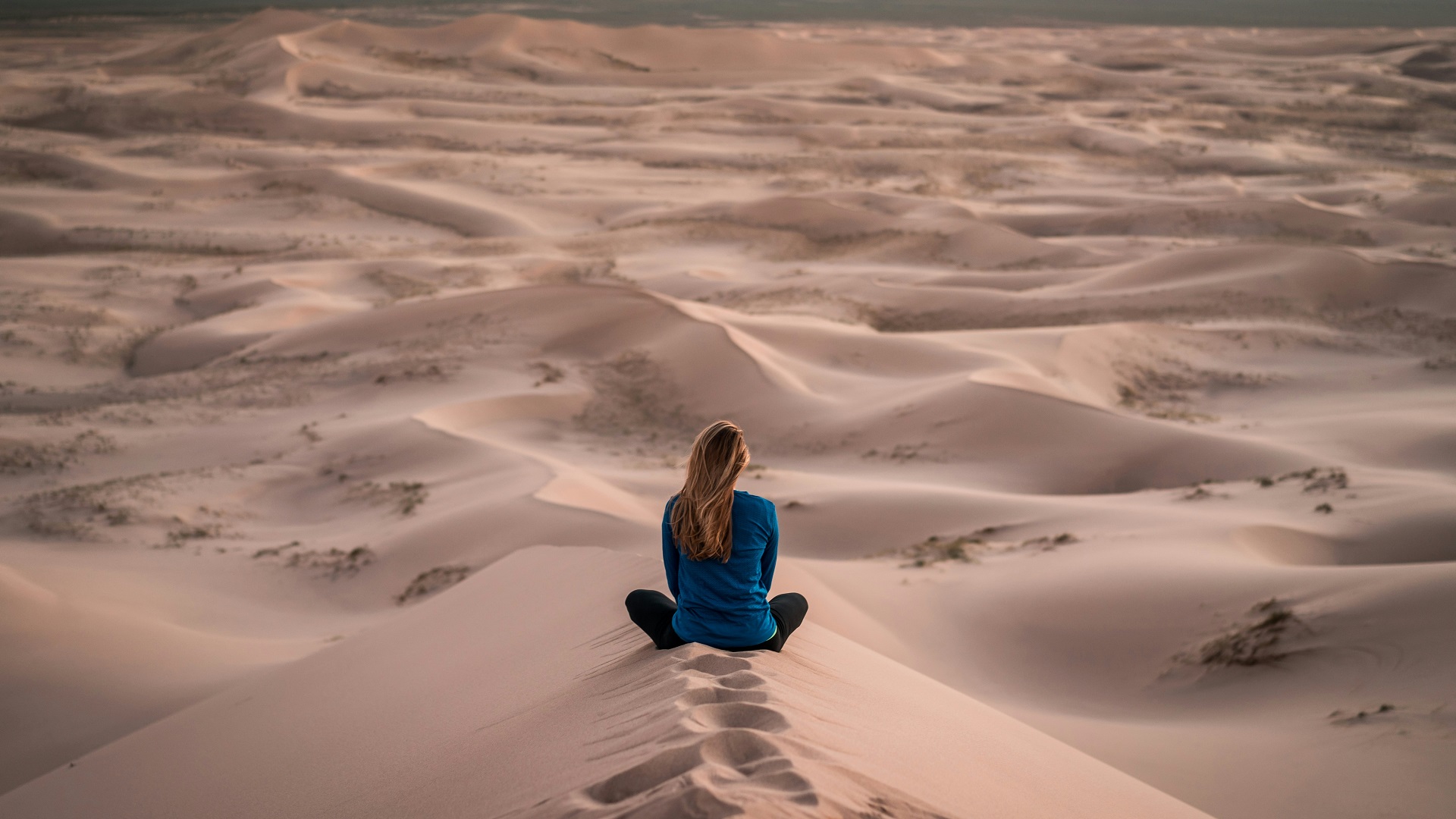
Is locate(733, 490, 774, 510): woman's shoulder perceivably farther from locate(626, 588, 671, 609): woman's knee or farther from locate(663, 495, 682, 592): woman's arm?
locate(626, 588, 671, 609): woman's knee

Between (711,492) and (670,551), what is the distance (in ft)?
1.13

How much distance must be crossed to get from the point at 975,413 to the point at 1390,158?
67.8 ft

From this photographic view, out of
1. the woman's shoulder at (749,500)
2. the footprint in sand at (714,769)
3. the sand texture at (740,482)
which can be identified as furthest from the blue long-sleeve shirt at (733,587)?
the footprint in sand at (714,769)

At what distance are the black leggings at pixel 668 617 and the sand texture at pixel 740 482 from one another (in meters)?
0.11

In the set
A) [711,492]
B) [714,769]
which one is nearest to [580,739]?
[714,769]

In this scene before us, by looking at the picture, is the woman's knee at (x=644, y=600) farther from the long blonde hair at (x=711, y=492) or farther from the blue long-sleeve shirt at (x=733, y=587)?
the long blonde hair at (x=711, y=492)

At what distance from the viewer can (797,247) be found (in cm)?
1648

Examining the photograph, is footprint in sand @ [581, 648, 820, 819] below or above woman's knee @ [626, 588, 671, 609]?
above

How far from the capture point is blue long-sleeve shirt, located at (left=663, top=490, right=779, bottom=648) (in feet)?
9.43

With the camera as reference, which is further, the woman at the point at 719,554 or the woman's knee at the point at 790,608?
the woman's knee at the point at 790,608

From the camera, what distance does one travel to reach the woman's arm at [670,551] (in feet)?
9.69

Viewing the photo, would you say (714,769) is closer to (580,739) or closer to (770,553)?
(580,739)

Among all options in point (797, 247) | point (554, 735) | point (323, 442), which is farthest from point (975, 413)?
point (797, 247)

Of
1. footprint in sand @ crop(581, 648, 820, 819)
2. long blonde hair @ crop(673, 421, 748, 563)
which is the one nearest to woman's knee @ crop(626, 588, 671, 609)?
long blonde hair @ crop(673, 421, 748, 563)
